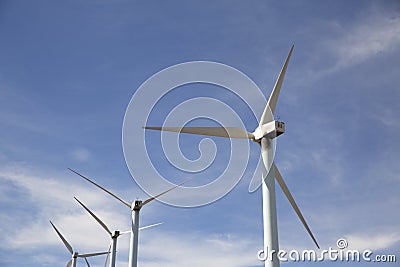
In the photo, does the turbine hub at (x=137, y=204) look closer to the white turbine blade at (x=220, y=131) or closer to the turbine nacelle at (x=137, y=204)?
the turbine nacelle at (x=137, y=204)

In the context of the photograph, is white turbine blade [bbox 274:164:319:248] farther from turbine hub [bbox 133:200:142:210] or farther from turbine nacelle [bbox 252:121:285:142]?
turbine hub [bbox 133:200:142:210]

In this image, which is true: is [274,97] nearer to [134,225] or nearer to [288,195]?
[288,195]

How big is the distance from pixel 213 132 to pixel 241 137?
59.6 inches

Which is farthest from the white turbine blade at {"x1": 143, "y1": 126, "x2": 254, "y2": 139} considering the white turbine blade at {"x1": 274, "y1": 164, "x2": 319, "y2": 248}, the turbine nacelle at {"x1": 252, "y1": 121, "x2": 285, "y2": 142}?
the white turbine blade at {"x1": 274, "y1": 164, "x2": 319, "y2": 248}

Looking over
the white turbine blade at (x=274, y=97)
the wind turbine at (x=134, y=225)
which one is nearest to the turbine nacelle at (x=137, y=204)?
the wind turbine at (x=134, y=225)

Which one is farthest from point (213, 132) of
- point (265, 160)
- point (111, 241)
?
point (111, 241)

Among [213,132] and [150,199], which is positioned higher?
[150,199]

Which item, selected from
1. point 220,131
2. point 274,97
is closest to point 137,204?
point 220,131

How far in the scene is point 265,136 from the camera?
2236 cm

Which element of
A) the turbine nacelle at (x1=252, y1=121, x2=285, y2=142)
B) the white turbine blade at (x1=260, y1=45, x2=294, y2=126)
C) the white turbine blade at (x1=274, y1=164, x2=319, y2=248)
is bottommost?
the white turbine blade at (x1=274, y1=164, x2=319, y2=248)

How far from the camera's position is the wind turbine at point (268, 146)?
798 inches

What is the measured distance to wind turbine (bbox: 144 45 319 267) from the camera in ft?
66.5

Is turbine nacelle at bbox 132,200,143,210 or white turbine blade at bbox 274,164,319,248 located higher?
turbine nacelle at bbox 132,200,143,210

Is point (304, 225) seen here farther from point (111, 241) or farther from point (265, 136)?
point (111, 241)
